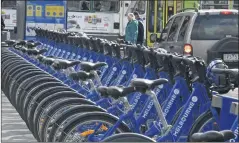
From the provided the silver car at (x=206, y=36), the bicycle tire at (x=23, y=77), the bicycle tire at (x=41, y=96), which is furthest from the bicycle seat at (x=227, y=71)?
the silver car at (x=206, y=36)

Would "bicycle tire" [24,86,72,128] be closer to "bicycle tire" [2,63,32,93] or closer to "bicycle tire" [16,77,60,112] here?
"bicycle tire" [16,77,60,112]

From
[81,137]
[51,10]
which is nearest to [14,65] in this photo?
[81,137]

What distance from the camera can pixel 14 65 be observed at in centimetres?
981

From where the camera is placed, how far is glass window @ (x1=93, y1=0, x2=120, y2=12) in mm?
26516

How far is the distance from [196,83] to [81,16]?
2121cm

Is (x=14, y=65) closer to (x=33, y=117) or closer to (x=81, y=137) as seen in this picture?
(x=33, y=117)

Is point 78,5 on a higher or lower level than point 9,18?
higher

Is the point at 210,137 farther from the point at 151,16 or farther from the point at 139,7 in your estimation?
the point at 139,7

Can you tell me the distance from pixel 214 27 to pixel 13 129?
5074 mm

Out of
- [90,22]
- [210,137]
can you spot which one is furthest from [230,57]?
[90,22]

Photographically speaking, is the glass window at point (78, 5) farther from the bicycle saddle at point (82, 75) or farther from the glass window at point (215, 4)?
the bicycle saddle at point (82, 75)

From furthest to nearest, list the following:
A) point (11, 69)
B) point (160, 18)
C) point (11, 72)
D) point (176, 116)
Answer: point (160, 18) → point (11, 69) → point (11, 72) → point (176, 116)

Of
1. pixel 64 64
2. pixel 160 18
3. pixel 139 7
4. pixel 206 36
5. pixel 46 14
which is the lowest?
pixel 64 64

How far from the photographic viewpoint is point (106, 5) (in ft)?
87.7
